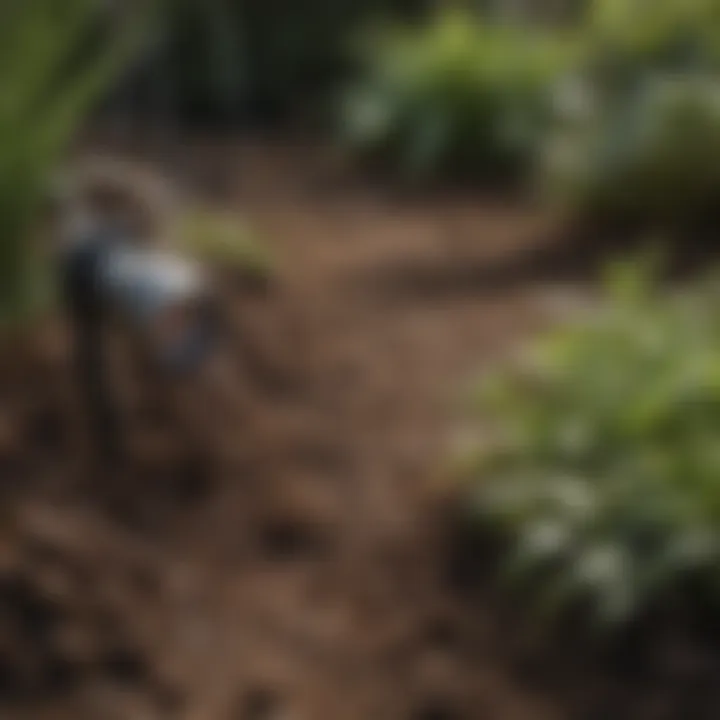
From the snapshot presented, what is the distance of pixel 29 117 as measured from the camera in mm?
3203

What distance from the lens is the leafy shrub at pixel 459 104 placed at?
22.0ft

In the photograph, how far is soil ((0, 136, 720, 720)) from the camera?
2648 millimetres

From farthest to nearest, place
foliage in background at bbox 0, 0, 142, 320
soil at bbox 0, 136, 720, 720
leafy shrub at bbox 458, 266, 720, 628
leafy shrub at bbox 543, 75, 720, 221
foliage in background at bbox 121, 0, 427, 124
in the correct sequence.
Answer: foliage in background at bbox 121, 0, 427, 124 < leafy shrub at bbox 543, 75, 720, 221 < foliage in background at bbox 0, 0, 142, 320 < leafy shrub at bbox 458, 266, 720, 628 < soil at bbox 0, 136, 720, 720

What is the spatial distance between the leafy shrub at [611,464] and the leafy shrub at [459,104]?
10.6ft

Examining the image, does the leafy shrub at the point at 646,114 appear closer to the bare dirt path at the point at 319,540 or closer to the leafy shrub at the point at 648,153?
the leafy shrub at the point at 648,153

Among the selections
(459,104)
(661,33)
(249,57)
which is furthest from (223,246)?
(249,57)

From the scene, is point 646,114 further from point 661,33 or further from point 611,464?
point 611,464

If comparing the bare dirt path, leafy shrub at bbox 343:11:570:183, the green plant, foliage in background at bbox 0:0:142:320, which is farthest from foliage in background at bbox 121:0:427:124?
foliage in background at bbox 0:0:142:320

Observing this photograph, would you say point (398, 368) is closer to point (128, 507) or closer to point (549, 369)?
point (549, 369)

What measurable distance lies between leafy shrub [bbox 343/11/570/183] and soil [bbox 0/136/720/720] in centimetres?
228

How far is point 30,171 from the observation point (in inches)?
125

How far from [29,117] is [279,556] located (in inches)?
38.2

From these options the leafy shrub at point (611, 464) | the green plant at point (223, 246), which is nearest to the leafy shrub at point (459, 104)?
the green plant at point (223, 246)

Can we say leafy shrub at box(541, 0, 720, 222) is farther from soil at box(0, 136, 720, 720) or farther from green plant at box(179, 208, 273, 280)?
green plant at box(179, 208, 273, 280)
